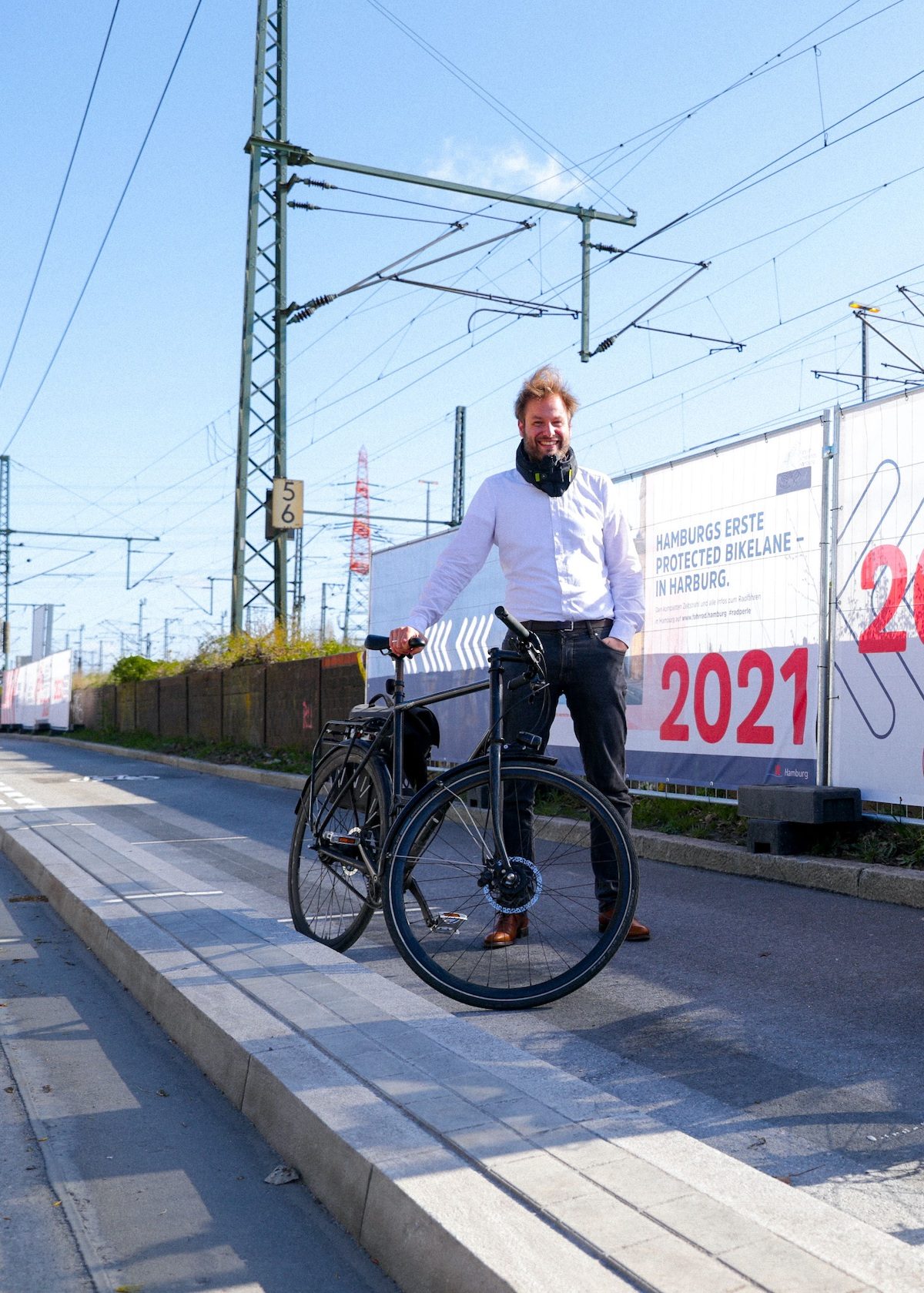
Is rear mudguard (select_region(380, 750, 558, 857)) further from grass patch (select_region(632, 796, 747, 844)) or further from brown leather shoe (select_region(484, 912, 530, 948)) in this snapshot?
grass patch (select_region(632, 796, 747, 844))

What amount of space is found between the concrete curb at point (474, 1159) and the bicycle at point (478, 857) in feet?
0.84

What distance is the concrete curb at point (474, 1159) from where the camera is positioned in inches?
73.6

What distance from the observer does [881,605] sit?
6273 millimetres

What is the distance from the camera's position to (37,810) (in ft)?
35.8

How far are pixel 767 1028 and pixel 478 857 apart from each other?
3.17 feet

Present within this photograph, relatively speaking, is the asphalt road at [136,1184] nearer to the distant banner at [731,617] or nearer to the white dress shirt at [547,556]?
the white dress shirt at [547,556]

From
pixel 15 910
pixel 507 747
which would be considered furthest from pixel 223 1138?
pixel 15 910

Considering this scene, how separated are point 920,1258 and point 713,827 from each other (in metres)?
5.66

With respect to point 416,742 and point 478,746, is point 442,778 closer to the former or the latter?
point 478,746

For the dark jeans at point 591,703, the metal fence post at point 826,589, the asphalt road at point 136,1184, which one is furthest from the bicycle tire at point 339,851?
the metal fence post at point 826,589

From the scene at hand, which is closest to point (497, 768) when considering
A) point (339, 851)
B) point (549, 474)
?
point (339, 851)

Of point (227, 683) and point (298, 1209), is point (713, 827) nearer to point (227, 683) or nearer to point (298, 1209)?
point (298, 1209)

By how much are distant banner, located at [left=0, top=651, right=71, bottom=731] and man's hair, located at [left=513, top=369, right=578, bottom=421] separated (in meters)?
38.4

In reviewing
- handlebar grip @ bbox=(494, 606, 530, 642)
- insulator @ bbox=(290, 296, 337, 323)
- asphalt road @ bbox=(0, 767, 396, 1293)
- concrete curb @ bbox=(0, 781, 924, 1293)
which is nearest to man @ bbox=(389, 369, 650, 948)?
handlebar grip @ bbox=(494, 606, 530, 642)
